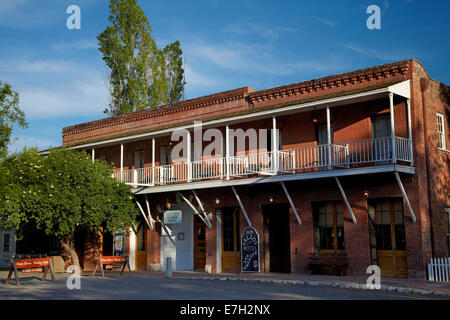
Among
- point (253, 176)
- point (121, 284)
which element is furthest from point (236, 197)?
point (121, 284)

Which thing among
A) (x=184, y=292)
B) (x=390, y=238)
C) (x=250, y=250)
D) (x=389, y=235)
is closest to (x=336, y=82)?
(x=389, y=235)

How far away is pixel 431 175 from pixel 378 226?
7.82 feet

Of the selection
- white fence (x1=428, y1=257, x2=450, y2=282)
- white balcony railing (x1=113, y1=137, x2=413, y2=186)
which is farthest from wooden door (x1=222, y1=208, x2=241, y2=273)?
white fence (x1=428, y1=257, x2=450, y2=282)

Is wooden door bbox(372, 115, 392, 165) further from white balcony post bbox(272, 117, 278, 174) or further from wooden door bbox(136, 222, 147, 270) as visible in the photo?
wooden door bbox(136, 222, 147, 270)

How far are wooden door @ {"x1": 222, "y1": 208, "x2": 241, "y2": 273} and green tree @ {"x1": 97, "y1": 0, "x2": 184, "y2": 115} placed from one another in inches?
547

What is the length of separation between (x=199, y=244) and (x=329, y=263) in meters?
6.55

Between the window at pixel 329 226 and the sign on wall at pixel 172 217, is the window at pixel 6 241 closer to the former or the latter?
the sign on wall at pixel 172 217

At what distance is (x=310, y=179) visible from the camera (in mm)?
18312

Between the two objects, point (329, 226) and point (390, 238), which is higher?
point (329, 226)

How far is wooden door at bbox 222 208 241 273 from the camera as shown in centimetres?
2081

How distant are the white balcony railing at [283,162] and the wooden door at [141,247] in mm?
2195

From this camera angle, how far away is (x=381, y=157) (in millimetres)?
17453

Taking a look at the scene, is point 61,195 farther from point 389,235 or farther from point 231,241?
point 389,235

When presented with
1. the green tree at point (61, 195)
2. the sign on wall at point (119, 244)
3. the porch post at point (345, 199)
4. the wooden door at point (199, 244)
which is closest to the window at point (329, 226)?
the porch post at point (345, 199)
